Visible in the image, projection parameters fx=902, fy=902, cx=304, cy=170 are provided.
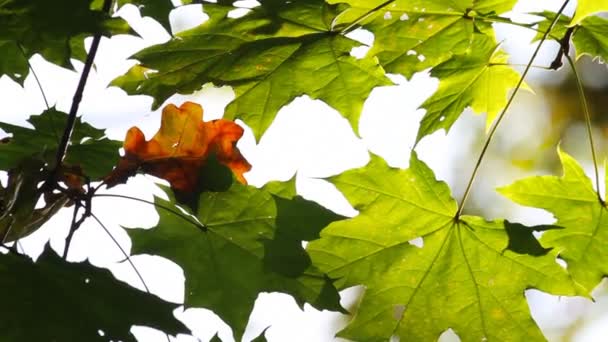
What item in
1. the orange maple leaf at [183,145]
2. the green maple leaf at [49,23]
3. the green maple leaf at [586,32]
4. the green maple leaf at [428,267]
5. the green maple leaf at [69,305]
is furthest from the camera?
the green maple leaf at [586,32]

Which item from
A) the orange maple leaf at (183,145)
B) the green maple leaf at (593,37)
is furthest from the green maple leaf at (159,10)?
the green maple leaf at (593,37)

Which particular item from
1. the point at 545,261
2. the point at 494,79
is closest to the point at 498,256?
the point at 545,261

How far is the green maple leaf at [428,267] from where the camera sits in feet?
5.98

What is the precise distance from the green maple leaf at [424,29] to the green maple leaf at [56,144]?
1.99 ft

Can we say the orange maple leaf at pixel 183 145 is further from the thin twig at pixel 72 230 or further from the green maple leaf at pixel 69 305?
the green maple leaf at pixel 69 305

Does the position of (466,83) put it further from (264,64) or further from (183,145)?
(183,145)

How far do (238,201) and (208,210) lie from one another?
0.06m

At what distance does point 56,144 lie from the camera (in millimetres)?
1923

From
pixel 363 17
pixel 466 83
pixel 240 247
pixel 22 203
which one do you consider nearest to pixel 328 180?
pixel 240 247

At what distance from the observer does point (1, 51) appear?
71.4 inches

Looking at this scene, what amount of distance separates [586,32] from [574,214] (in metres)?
0.40

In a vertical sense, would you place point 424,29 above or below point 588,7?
below

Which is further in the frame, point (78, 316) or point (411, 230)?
point (411, 230)

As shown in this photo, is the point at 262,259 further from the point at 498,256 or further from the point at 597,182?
the point at 597,182
